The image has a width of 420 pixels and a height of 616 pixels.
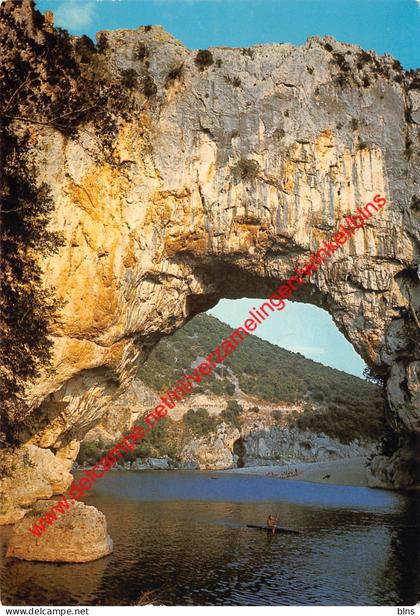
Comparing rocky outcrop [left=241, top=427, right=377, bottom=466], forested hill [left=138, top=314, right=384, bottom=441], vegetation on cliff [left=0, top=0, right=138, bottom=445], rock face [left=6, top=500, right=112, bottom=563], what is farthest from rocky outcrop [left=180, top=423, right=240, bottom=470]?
rock face [left=6, top=500, right=112, bottom=563]

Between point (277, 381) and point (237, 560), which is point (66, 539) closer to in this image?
point (237, 560)

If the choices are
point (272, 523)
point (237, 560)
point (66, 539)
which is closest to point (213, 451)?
point (272, 523)

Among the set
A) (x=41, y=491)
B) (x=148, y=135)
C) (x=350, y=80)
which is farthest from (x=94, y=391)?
(x=350, y=80)

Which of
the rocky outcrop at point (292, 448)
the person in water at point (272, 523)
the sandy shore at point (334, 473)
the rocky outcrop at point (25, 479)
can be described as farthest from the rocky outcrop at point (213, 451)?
the person in water at point (272, 523)

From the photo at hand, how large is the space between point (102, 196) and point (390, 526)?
1833 cm

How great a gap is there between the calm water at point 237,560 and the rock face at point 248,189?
6023 mm

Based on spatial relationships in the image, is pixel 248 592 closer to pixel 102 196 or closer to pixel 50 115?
pixel 102 196

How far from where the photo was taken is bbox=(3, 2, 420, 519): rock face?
2372cm

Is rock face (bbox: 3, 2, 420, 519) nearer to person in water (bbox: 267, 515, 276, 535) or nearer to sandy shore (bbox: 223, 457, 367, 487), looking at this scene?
person in water (bbox: 267, 515, 276, 535)

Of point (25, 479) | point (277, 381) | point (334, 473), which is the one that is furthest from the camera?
point (277, 381)

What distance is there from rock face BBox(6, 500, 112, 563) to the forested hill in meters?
50.0

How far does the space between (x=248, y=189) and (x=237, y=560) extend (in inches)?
639

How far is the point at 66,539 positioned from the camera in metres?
15.3

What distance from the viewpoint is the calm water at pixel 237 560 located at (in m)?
12.5
